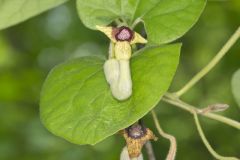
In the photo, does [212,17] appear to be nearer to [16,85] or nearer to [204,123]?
[204,123]

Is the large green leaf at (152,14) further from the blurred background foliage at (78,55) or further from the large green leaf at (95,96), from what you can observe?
the blurred background foliage at (78,55)

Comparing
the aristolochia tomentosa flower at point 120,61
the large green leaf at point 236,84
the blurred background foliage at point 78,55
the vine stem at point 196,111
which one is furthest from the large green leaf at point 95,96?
the blurred background foliage at point 78,55

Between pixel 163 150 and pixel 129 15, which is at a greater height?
pixel 129 15

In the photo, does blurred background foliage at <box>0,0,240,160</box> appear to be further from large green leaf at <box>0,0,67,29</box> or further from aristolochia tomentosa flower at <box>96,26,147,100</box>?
aristolochia tomentosa flower at <box>96,26,147,100</box>

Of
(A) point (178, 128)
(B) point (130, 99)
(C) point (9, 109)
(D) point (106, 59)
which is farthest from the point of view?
(A) point (178, 128)

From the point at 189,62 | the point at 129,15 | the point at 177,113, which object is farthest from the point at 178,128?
the point at 129,15

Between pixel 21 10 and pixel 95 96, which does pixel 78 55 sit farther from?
pixel 95 96
